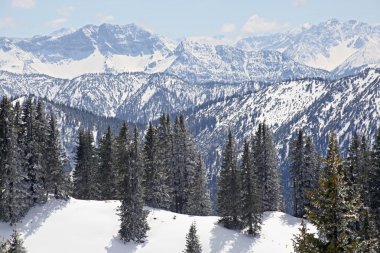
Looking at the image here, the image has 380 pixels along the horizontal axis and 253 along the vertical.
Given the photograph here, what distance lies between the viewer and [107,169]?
79000 mm

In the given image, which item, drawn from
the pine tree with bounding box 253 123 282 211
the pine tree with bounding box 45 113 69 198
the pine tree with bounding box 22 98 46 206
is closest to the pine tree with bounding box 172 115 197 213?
the pine tree with bounding box 253 123 282 211

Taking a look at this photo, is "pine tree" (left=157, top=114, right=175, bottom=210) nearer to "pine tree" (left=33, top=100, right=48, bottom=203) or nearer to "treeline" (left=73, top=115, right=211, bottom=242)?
"treeline" (left=73, top=115, right=211, bottom=242)

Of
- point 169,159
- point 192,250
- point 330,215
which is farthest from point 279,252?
point 330,215

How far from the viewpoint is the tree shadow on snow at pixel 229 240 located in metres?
60.2

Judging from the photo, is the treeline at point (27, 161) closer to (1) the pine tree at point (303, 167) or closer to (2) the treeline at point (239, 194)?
(2) the treeline at point (239, 194)

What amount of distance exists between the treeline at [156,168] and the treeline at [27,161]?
9.29 meters

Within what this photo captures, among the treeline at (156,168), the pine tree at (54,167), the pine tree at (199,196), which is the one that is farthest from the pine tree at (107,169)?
the pine tree at (199,196)

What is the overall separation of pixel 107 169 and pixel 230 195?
23.9 metres

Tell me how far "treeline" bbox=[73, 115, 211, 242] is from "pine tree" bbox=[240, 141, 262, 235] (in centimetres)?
1332

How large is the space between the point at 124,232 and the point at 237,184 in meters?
16.4

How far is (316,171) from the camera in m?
78.2

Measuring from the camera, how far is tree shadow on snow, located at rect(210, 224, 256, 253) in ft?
197

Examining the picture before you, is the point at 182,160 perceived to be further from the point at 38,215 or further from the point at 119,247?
the point at 38,215

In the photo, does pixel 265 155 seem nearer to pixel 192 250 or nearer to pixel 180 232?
pixel 180 232
